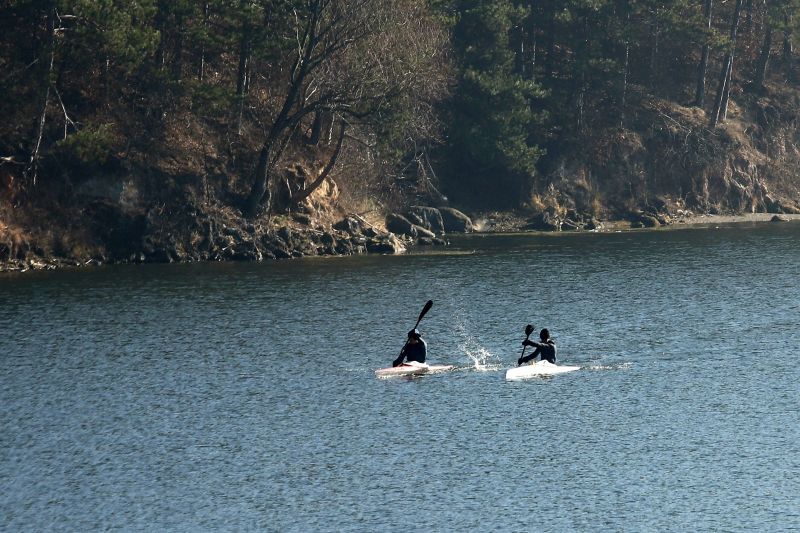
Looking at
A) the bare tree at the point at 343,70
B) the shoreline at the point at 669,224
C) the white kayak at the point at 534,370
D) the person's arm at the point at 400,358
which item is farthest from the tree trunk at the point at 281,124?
the white kayak at the point at 534,370

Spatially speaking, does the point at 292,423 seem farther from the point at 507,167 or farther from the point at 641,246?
the point at 507,167

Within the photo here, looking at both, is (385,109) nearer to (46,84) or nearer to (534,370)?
(46,84)

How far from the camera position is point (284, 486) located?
39.7m

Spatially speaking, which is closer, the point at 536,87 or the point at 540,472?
the point at 540,472

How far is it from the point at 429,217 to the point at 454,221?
13.4 feet

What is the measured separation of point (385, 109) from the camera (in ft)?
304

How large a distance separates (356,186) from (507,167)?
17307 mm

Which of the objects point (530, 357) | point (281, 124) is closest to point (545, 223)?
point (281, 124)

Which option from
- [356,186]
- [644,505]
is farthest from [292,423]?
[356,186]

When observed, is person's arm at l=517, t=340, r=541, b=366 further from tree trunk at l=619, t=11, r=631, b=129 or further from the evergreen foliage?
tree trunk at l=619, t=11, r=631, b=129

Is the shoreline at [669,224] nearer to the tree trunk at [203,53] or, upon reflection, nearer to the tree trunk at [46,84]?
the tree trunk at [46,84]

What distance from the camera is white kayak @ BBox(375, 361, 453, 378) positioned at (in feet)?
180

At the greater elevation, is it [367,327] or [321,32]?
[321,32]

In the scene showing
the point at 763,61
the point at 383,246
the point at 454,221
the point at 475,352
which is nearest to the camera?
the point at 475,352
